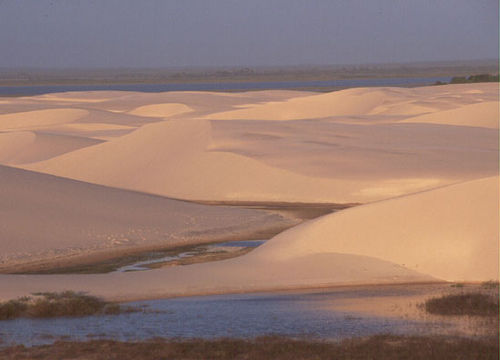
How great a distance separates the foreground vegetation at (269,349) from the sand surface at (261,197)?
2.70 m

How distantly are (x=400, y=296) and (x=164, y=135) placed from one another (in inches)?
788

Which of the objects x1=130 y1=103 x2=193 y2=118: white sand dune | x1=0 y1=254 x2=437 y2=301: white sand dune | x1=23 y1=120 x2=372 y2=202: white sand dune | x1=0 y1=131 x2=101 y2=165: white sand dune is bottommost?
x1=130 y1=103 x2=193 y2=118: white sand dune

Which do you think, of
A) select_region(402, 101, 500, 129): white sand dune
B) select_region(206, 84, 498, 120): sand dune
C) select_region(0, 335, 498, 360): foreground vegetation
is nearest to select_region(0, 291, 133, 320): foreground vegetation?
select_region(0, 335, 498, 360): foreground vegetation

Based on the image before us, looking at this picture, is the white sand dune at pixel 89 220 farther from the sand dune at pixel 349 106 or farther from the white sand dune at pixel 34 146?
the sand dune at pixel 349 106

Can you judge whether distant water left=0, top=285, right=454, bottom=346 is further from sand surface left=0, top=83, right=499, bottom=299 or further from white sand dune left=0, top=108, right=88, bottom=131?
white sand dune left=0, top=108, right=88, bottom=131

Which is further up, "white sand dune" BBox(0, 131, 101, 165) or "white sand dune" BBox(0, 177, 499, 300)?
"white sand dune" BBox(0, 177, 499, 300)

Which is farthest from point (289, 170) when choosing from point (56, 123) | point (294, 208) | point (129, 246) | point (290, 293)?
point (56, 123)

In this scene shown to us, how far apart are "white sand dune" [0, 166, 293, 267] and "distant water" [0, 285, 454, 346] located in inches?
194

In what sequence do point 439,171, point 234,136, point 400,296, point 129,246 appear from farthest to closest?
point 234,136
point 439,171
point 129,246
point 400,296

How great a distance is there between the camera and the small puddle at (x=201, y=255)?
14.8 meters

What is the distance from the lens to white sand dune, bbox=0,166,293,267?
16.4 meters

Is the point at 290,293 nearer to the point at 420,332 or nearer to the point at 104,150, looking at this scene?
the point at 420,332

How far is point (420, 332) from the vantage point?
9.82m

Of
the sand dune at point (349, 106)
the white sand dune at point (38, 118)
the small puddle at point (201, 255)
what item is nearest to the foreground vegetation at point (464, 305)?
the small puddle at point (201, 255)
